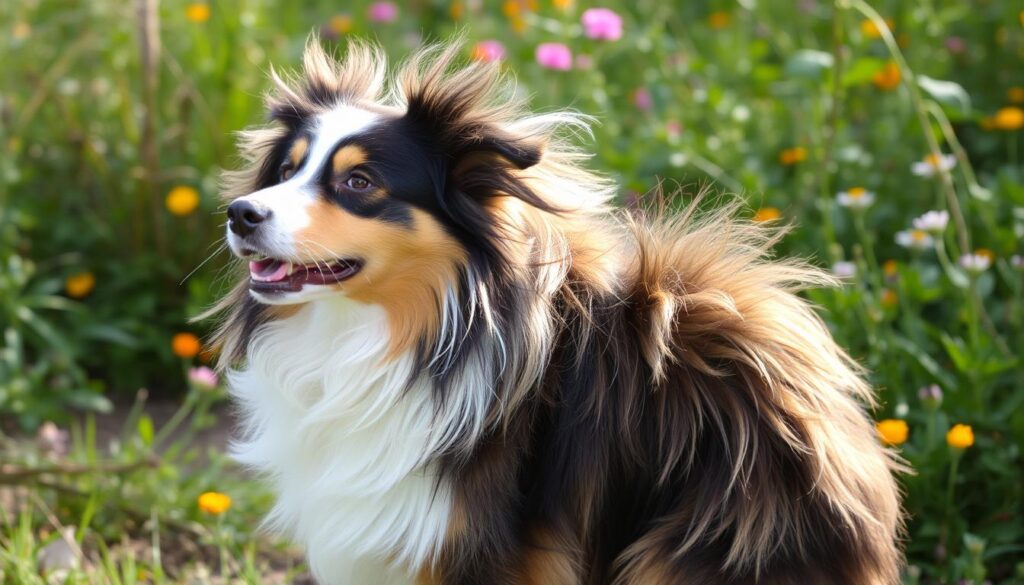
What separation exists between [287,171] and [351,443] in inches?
28.5

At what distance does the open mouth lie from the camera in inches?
111

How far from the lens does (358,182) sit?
287cm

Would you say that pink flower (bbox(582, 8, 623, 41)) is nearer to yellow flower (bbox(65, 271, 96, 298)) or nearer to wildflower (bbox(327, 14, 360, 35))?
wildflower (bbox(327, 14, 360, 35))

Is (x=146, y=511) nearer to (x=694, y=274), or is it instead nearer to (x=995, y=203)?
(x=694, y=274)

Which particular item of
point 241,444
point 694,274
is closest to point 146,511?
point 241,444

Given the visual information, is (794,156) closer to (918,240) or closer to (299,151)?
(918,240)

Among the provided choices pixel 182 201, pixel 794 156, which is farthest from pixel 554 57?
pixel 182 201

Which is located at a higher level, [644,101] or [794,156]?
[794,156]

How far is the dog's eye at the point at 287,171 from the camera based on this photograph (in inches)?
120

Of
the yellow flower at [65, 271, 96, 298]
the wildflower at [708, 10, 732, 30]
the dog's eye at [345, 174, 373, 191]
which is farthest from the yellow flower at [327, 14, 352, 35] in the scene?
the dog's eye at [345, 174, 373, 191]

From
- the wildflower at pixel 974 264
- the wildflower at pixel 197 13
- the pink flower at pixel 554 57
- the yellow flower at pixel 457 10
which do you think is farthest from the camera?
the yellow flower at pixel 457 10

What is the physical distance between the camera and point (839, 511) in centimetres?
285

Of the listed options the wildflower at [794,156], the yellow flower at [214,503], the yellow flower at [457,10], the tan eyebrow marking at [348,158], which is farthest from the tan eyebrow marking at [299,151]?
the yellow flower at [457,10]

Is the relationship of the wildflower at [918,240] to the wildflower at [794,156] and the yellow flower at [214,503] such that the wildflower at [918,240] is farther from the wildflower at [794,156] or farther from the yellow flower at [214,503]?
the yellow flower at [214,503]
